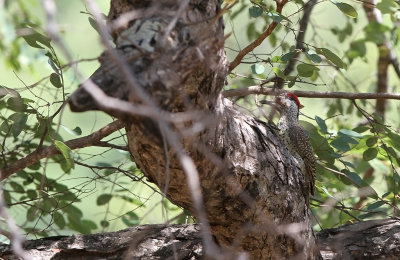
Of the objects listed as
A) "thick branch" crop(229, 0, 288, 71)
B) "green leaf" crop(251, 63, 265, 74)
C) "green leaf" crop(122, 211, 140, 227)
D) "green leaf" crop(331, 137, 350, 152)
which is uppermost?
"thick branch" crop(229, 0, 288, 71)

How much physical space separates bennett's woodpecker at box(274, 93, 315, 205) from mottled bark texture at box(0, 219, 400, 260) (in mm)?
244

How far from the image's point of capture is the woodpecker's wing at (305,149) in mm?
2645

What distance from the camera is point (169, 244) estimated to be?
2.44 meters

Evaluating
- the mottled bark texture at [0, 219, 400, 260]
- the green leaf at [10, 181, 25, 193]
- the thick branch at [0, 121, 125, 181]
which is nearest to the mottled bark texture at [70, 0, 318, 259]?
the mottled bark texture at [0, 219, 400, 260]

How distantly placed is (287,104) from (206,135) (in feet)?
4.75

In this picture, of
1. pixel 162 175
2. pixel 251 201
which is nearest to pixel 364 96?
pixel 251 201

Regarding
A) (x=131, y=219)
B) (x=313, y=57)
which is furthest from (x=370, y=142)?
(x=131, y=219)

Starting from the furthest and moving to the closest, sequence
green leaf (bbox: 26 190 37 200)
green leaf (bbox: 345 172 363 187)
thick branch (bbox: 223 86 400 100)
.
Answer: green leaf (bbox: 26 190 37 200) < green leaf (bbox: 345 172 363 187) < thick branch (bbox: 223 86 400 100)

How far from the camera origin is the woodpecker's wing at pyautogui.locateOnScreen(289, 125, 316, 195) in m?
2.64

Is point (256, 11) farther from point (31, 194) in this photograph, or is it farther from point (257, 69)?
point (31, 194)

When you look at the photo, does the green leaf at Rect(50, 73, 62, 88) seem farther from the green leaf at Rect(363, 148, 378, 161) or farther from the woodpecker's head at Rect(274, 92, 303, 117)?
the green leaf at Rect(363, 148, 378, 161)

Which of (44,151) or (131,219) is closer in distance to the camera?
(44,151)

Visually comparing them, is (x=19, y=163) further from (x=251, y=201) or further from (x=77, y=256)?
(x=251, y=201)

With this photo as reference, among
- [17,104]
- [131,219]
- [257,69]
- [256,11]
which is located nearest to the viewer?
[17,104]
